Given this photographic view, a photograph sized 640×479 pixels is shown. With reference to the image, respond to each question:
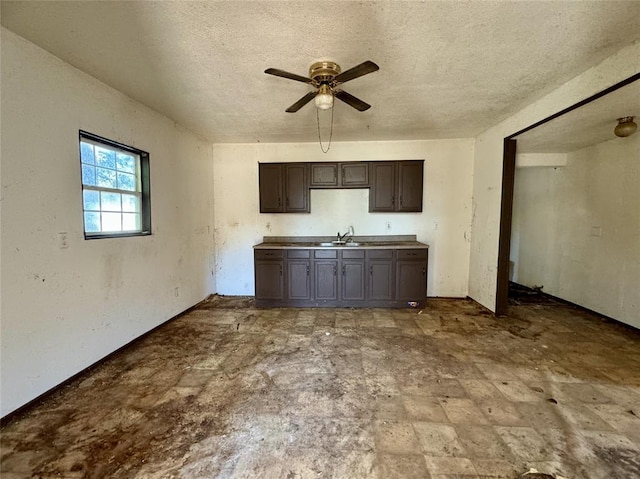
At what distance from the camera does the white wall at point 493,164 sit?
7.55 feet

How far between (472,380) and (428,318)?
1.50m

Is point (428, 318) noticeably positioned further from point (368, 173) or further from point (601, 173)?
point (601, 173)

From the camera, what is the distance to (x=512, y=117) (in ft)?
11.6

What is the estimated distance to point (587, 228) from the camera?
4.13 m

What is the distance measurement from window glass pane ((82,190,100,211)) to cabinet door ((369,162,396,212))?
347 cm

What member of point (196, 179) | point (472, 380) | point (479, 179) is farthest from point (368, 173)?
point (472, 380)

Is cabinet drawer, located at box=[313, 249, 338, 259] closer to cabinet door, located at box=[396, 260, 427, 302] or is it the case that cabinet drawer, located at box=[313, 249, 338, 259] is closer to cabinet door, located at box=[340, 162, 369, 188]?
cabinet door, located at box=[396, 260, 427, 302]

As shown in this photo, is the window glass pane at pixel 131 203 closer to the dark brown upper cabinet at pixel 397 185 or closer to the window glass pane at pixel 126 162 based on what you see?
the window glass pane at pixel 126 162

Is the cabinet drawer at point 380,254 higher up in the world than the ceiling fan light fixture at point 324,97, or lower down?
lower down

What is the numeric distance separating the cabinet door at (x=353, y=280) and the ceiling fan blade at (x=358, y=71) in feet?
8.47

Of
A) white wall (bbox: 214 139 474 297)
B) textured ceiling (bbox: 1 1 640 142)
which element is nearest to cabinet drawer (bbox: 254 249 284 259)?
white wall (bbox: 214 139 474 297)

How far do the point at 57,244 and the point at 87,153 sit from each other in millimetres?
889

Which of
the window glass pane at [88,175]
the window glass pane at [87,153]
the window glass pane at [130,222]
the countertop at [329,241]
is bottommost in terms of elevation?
the countertop at [329,241]

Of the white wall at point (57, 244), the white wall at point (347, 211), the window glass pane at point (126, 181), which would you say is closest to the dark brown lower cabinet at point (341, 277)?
the white wall at point (347, 211)
